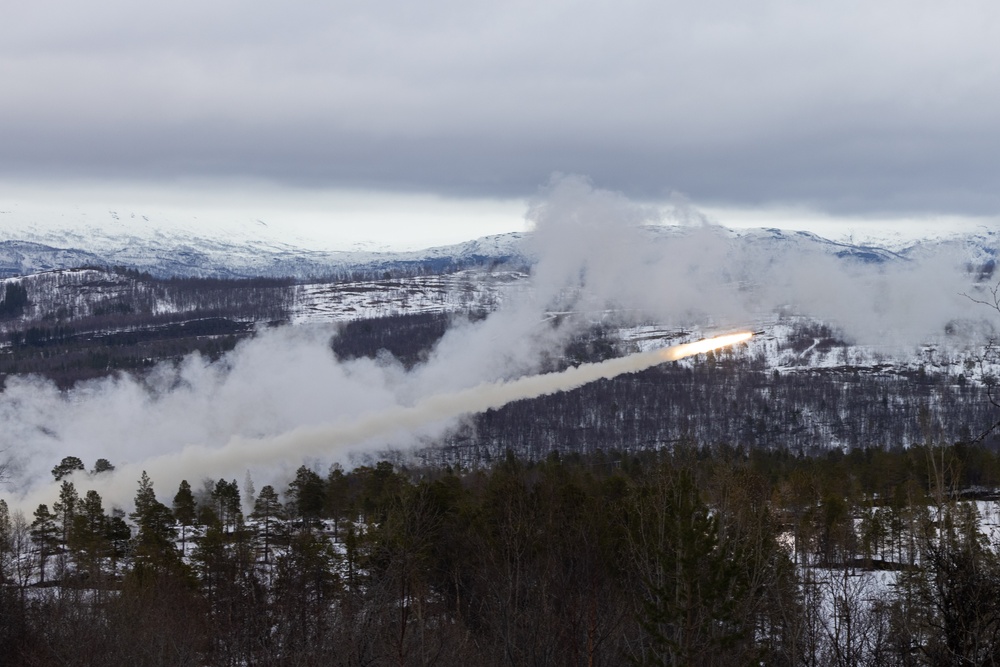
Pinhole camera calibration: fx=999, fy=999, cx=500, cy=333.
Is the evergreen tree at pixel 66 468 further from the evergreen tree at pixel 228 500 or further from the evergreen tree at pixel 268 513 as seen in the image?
the evergreen tree at pixel 268 513

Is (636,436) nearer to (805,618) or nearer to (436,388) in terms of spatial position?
(436,388)

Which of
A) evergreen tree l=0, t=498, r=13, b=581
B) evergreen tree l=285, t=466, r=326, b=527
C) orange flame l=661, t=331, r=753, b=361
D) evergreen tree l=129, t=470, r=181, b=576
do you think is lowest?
evergreen tree l=285, t=466, r=326, b=527

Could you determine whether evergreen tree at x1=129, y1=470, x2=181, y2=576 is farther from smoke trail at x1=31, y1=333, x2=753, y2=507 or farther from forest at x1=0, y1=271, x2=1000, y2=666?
smoke trail at x1=31, y1=333, x2=753, y2=507

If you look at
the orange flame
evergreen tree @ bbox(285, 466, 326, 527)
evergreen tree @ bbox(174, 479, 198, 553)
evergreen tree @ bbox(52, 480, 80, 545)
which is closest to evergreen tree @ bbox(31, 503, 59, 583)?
evergreen tree @ bbox(52, 480, 80, 545)

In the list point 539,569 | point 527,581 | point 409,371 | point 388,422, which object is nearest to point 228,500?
point 388,422

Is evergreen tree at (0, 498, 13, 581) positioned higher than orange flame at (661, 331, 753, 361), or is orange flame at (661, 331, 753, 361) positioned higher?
orange flame at (661, 331, 753, 361)

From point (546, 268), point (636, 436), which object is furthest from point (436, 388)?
point (636, 436)

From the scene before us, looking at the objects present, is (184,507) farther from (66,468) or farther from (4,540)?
(66,468)

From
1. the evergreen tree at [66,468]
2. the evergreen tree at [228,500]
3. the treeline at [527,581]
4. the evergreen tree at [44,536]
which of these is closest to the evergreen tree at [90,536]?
the treeline at [527,581]
